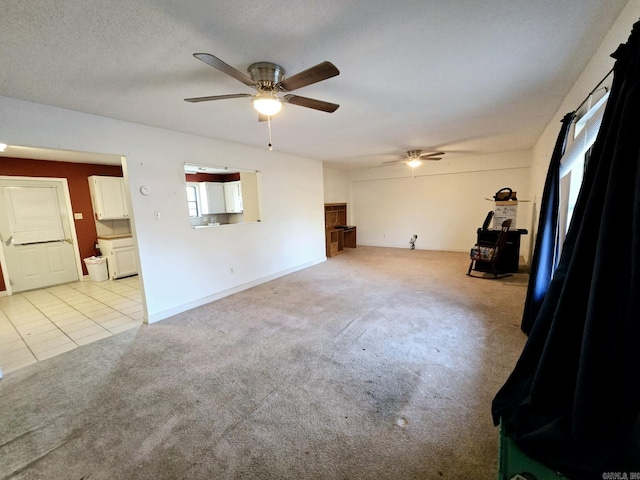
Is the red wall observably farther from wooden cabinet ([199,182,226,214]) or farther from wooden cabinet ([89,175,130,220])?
wooden cabinet ([199,182,226,214])

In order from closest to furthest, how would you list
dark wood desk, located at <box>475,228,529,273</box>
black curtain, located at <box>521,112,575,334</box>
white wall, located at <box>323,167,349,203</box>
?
black curtain, located at <box>521,112,575,334</box> → dark wood desk, located at <box>475,228,529,273</box> → white wall, located at <box>323,167,349,203</box>

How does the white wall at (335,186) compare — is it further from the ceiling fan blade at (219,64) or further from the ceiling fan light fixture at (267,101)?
the ceiling fan blade at (219,64)

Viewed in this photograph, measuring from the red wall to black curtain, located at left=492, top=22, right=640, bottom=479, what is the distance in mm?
7008

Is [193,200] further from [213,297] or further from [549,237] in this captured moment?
[549,237]

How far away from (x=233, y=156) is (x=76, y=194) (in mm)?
3581

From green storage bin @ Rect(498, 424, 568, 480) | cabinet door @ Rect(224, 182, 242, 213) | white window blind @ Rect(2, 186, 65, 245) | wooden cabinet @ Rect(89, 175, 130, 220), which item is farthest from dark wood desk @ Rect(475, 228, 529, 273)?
white window blind @ Rect(2, 186, 65, 245)

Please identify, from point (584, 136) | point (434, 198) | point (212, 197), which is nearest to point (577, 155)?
point (584, 136)

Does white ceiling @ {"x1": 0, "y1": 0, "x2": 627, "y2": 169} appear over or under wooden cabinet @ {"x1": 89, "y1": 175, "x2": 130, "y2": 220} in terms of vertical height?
over

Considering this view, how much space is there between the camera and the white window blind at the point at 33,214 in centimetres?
442

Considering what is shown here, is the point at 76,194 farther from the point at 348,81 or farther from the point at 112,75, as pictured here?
the point at 348,81

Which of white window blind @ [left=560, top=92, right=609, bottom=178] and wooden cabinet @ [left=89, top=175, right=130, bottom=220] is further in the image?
wooden cabinet @ [left=89, top=175, right=130, bottom=220]

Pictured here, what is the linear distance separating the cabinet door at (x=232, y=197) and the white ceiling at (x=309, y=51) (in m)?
3.83

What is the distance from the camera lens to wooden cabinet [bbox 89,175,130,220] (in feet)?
16.6

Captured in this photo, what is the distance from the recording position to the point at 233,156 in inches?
161
